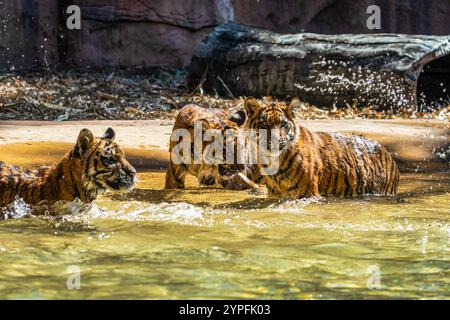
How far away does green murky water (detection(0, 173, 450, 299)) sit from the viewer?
13.9 ft

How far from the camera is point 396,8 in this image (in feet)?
55.0

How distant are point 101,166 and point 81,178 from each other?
15cm

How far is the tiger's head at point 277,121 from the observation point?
258 inches

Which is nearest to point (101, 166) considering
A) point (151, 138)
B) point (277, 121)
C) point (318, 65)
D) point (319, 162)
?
point (277, 121)

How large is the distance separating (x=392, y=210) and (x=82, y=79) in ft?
27.8

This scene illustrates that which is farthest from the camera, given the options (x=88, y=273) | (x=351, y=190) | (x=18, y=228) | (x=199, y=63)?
(x=199, y=63)

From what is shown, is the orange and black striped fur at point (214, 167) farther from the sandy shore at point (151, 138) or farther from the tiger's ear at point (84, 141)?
the tiger's ear at point (84, 141)

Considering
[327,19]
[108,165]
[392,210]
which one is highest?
[327,19]

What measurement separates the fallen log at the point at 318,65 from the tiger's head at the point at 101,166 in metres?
6.68

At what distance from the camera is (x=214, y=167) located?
7570mm

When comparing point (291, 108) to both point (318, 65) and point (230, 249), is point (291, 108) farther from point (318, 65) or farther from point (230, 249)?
point (318, 65)

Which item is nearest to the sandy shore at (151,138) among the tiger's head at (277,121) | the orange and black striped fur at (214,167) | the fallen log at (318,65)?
the fallen log at (318,65)

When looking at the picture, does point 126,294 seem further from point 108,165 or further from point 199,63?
point 199,63
